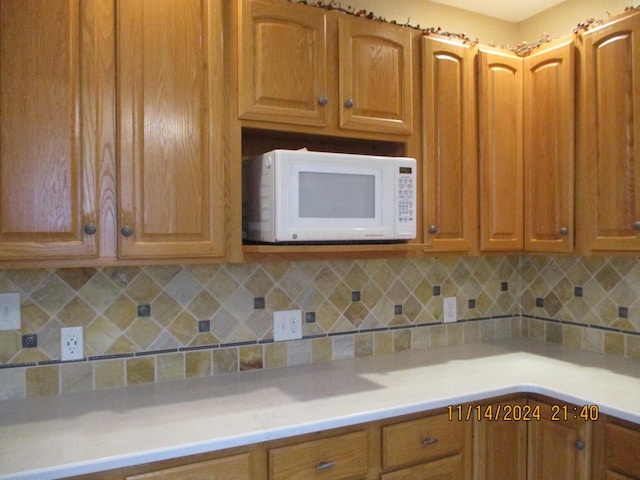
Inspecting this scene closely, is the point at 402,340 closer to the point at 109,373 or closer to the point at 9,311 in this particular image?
the point at 109,373

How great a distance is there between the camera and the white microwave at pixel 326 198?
1565 mm

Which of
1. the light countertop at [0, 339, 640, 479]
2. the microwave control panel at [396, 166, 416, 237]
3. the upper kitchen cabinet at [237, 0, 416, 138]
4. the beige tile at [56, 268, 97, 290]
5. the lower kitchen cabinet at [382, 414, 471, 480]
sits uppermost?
the upper kitchen cabinet at [237, 0, 416, 138]

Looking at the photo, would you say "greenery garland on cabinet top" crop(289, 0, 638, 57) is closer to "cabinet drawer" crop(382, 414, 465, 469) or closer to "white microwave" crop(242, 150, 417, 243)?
"white microwave" crop(242, 150, 417, 243)

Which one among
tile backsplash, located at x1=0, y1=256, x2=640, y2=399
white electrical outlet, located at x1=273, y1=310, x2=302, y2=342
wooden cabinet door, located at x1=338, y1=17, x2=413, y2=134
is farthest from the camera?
white electrical outlet, located at x1=273, y1=310, x2=302, y2=342

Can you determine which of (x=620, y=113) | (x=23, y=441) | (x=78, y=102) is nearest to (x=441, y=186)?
(x=620, y=113)

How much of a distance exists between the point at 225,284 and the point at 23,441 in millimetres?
840

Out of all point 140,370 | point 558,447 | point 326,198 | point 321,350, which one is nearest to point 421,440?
point 558,447

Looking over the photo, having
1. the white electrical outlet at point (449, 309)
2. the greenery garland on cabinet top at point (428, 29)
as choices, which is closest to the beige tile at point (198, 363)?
the white electrical outlet at point (449, 309)

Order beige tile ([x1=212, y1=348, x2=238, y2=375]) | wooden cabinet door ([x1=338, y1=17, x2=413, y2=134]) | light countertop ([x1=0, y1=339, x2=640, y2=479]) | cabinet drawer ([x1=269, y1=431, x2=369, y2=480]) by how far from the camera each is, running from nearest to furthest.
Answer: light countertop ([x1=0, y1=339, x2=640, y2=479]), cabinet drawer ([x1=269, y1=431, x2=369, y2=480]), wooden cabinet door ([x1=338, y1=17, x2=413, y2=134]), beige tile ([x1=212, y1=348, x2=238, y2=375])

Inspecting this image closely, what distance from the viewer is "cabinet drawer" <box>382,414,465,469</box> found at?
1573 millimetres

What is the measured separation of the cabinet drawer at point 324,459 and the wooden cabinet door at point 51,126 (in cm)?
83

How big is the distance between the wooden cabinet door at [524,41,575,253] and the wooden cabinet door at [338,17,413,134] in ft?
2.09

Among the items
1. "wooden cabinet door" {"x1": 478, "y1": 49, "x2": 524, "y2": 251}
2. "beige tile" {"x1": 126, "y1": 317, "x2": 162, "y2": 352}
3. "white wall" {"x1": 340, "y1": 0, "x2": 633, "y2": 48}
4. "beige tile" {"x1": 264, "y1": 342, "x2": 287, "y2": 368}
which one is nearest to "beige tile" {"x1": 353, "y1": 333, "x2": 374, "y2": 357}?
"beige tile" {"x1": 264, "y1": 342, "x2": 287, "y2": 368}

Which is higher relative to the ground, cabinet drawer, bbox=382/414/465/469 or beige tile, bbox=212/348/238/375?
beige tile, bbox=212/348/238/375
